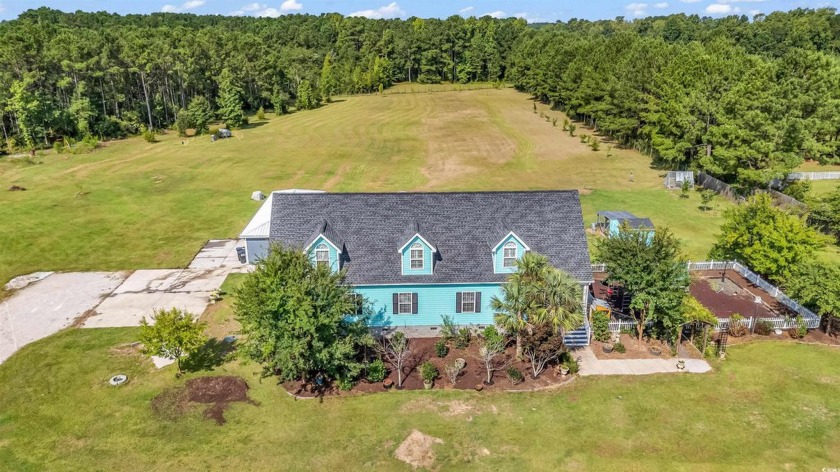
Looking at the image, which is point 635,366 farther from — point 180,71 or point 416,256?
point 180,71

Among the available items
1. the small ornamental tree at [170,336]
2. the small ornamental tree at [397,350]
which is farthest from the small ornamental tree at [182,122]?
the small ornamental tree at [397,350]

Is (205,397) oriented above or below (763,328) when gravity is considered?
below

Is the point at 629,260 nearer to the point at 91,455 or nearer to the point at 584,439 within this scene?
the point at 584,439

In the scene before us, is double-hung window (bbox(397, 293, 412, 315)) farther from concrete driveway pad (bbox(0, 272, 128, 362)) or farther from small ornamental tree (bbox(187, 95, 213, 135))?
small ornamental tree (bbox(187, 95, 213, 135))

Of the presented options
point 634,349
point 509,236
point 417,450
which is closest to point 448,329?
point 509,236

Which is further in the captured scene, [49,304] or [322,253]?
[49,304]

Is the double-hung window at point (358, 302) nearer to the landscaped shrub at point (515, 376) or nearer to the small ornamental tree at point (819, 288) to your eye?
the landscaped shrub at point (515, 376)
